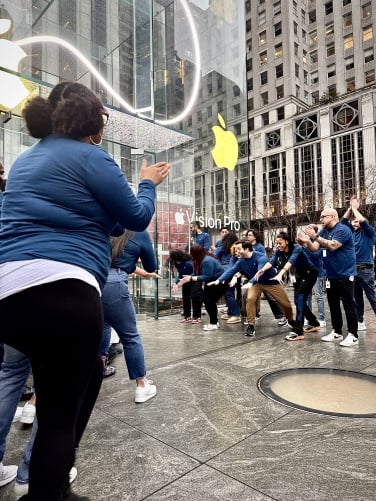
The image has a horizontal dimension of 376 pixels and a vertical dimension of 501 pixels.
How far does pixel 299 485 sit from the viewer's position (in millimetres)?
1901

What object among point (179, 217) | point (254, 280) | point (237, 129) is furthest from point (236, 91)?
point (254, 280)

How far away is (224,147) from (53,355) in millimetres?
10946

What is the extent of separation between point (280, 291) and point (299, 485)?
4.10 m

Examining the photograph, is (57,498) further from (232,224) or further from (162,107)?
(232,224)

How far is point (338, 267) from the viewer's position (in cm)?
529

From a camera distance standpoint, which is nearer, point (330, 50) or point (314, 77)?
point (330, 50)

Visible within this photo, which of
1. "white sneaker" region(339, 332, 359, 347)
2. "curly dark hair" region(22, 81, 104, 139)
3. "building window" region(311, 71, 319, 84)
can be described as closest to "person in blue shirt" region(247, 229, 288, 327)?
"white sneaker" region(339, 332, 359, 347)

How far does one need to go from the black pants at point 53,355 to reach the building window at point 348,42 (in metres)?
55.5

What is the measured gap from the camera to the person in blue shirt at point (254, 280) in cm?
585

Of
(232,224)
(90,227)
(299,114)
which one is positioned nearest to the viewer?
(90,227)

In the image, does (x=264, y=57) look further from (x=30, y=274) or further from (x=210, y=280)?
(x=30, y=274)

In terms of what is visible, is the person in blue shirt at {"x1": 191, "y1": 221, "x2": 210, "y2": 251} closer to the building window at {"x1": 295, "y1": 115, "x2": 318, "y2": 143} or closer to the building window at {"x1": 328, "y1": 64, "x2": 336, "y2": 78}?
the building window at {"x1": 295, "y1": 115, "x2": 318, "y2": 143}

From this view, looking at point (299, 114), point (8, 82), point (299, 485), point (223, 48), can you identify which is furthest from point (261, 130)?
point (299, 485)

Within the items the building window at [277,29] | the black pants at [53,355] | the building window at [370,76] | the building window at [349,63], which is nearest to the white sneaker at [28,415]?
the black pants at [53,355]
